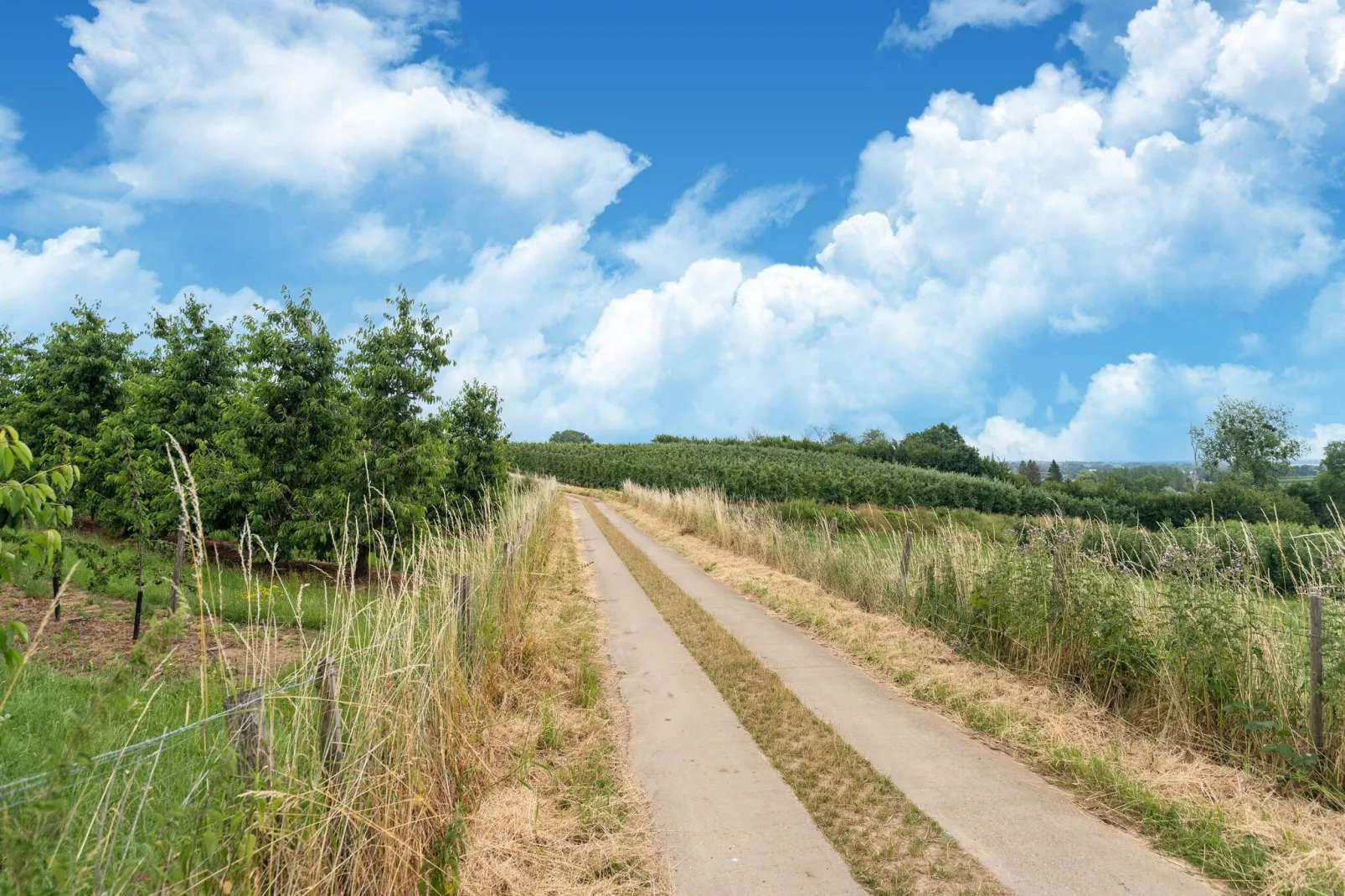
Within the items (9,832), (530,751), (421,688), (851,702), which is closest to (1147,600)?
(851,702)

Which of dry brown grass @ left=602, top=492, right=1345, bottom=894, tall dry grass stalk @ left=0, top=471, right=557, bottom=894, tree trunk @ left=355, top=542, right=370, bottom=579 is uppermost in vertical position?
tall dry grass stalk @ left=0, top=471, right=557, bottom=894

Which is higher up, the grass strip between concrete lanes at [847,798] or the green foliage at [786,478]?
the green foliage at [786,478]

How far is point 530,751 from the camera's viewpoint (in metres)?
5.23

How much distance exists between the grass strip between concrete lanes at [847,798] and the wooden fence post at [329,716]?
9.20 ft

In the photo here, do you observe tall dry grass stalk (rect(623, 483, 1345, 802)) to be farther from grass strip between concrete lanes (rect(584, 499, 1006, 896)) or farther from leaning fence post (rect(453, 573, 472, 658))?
leaning fence post (rect(453, 573, 472, 658))

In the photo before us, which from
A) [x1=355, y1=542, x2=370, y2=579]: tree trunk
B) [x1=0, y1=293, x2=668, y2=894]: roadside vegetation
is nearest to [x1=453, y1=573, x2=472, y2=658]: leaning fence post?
[x1=0, y1=293, x2=668, y2=894]: roadside vegetation

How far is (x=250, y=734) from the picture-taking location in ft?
8.95

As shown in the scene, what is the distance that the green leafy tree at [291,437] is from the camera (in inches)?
470

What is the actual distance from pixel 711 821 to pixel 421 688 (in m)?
2.02

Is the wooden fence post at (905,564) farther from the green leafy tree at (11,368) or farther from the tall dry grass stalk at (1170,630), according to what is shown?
the green leafy tree at (11,368)

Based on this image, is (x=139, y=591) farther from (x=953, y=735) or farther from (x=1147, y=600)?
(x=1147, y=600)

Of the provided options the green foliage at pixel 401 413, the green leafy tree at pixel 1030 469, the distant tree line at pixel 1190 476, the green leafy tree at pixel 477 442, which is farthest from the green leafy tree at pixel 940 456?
the green foliage at pixel 401 413

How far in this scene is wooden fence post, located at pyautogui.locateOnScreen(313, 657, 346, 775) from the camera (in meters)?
3.13

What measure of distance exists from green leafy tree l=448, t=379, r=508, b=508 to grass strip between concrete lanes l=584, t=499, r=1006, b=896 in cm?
1331
